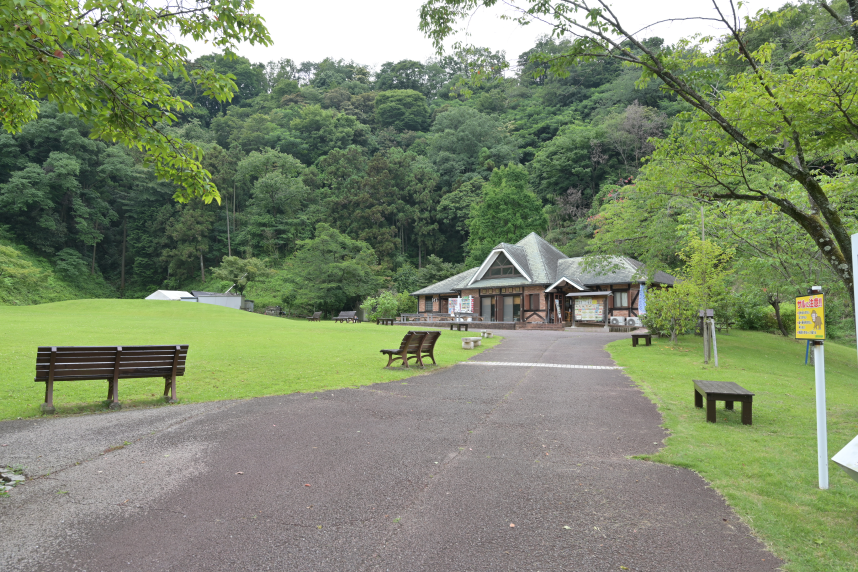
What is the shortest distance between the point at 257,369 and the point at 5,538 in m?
7.66

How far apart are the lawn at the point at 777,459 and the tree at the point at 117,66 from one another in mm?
5962

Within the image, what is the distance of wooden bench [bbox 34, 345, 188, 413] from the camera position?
5.98 m

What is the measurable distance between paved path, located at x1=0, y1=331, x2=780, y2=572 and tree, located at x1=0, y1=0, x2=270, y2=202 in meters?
2.91

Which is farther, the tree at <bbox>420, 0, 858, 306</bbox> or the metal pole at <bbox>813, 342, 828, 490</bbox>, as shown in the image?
the tree at <bbox>420, 0, 858, 306</bbox>

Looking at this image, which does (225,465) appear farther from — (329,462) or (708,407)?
(708,407)

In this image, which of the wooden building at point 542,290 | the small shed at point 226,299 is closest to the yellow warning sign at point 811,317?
the wooden building at point 542,290

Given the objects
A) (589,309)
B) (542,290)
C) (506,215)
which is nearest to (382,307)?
(542,290)

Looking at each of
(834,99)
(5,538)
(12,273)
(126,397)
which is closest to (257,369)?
(126,397)

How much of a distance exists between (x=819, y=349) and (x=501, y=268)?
33.7m

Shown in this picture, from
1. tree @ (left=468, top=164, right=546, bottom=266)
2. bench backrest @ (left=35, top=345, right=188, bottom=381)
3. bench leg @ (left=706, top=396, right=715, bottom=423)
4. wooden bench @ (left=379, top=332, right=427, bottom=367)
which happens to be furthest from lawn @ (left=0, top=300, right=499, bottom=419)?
tree @ (left=468, top=164, right=546, bottom=266)

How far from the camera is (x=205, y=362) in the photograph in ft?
37.1

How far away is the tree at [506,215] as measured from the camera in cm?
4912

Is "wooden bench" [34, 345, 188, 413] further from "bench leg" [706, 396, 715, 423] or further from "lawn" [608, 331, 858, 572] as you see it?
"bench leg" [706, 396, 715, 423]

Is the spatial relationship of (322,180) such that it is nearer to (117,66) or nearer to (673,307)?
(673,307)
